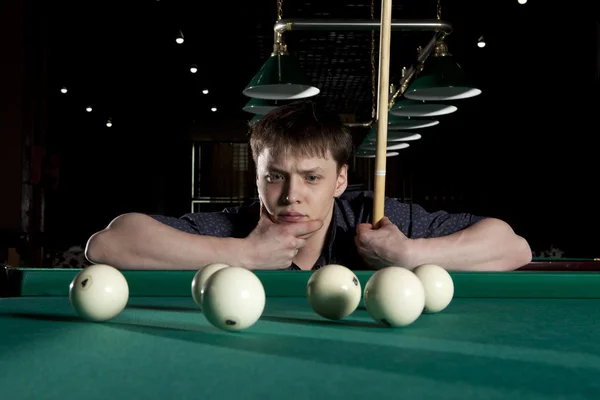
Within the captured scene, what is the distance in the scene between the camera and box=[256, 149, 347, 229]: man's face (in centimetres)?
226

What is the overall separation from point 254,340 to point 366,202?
1.65 meters

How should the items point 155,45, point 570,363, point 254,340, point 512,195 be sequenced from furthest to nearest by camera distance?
point 512,195 → point 155,45 → point 254,340 → point 570,363

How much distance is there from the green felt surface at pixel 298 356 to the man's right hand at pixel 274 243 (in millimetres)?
654

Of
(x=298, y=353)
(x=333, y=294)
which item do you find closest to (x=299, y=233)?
(x=333, y=294)

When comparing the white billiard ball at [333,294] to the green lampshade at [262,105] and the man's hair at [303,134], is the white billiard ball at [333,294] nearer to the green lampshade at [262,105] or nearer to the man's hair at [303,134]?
the man's hair at [303,134]

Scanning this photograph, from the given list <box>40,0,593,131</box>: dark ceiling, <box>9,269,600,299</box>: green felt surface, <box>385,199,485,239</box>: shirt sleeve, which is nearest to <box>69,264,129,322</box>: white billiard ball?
<box>9,269,600,299</box>: green felt surface

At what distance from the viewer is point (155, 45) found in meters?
8.12

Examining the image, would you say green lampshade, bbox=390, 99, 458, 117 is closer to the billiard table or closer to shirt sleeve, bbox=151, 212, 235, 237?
shirt sleeve, bbox=151, 212, 235, 237

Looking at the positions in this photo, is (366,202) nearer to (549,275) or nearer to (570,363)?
(549,275)

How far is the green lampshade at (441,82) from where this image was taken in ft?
11.7

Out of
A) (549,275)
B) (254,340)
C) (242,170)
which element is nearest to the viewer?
(254,340)

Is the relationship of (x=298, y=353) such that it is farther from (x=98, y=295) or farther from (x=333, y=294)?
(x=98, y=295)

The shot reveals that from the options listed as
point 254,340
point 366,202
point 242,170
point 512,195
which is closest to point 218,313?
point 254,340

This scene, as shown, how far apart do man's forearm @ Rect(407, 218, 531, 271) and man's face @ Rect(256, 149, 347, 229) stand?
0.36 metres
